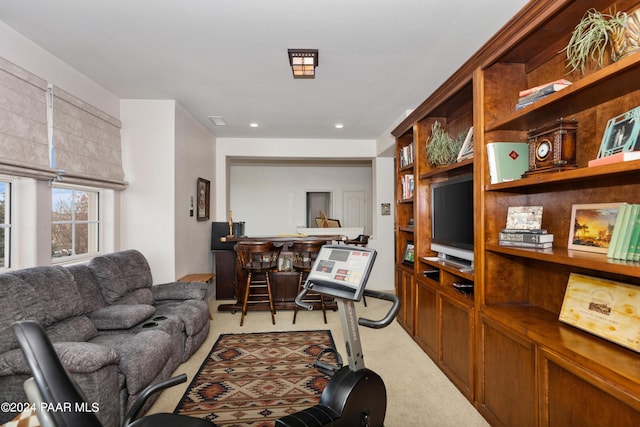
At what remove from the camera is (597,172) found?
1.46 m

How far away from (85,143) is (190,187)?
4.78 ft

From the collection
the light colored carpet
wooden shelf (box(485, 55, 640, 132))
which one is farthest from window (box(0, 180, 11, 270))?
wooden shelf (box(485, 55, 640, 132))

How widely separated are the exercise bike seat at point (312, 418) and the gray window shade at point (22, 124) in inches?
100

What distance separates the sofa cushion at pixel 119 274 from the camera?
298 cm

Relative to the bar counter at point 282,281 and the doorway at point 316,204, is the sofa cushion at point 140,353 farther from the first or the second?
the doorway at point 316,204

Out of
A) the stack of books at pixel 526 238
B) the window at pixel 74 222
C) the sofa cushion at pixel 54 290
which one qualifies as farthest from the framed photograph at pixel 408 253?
the window at pixel 74 222

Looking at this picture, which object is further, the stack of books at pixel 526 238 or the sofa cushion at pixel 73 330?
the sofa cushion at pixel 73 330

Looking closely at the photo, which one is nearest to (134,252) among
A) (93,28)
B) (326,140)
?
(93,28)

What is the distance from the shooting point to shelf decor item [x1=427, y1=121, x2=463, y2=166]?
9.93 feet

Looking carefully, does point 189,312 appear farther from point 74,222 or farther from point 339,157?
point 339,157

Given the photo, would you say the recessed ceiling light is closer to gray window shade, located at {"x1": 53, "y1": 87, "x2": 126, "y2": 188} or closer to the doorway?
gray window shade, located at {"x1": 53, "y1": 87, "x2": 126, "y2": 188}

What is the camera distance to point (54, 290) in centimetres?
237

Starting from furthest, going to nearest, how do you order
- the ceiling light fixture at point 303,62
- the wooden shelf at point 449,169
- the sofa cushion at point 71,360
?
the ceiling light fixture at point 303,62, the wooden shelf at point 449,169, the sofa cushion at point 71,360

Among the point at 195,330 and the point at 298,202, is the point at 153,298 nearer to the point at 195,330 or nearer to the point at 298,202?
the point at 195,330
